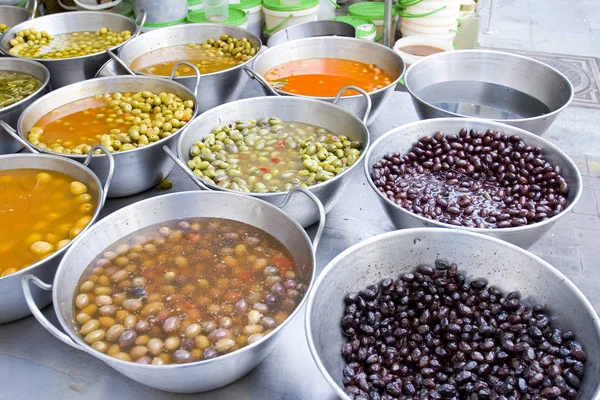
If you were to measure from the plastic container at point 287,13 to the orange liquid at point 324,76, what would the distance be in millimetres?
1487

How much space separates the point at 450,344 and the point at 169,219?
873 mm

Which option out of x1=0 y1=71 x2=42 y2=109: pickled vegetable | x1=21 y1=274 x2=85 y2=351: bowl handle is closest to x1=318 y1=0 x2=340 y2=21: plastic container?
x1=0 y1=71 x2=42 y2=109: pickled vegetable

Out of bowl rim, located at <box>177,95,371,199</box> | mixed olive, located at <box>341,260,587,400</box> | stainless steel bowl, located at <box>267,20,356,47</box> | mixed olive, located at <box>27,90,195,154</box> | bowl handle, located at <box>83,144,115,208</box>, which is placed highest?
bowl handle, located at <box>83,144,115,208</box>

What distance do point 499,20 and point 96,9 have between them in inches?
177

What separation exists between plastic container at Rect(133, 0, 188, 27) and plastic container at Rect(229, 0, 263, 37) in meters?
0.78

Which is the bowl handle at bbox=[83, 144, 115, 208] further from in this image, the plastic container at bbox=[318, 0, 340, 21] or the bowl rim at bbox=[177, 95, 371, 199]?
the plastic container at bbox=[318, 0, 340, 21]

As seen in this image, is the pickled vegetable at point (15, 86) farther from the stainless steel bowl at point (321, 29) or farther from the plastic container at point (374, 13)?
the plastic container at point (374, 13)

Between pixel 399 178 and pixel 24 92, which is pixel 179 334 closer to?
pixel 399 178

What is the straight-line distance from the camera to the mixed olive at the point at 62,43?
8.46ft

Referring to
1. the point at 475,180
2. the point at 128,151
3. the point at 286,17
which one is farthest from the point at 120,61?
the point at 286,17

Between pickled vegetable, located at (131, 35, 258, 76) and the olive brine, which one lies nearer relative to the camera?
the olive brine

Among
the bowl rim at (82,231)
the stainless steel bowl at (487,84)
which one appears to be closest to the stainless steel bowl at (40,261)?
the bowl rim at (82,231)

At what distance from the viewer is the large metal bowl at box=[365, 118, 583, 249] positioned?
1343 mm

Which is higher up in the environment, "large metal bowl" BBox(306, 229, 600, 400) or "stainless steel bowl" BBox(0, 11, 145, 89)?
"stainless steel bowl" BBox(0, 11, 145, 89)
